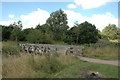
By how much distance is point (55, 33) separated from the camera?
3103 cm

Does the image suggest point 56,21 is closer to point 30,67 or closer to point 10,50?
point 10,50

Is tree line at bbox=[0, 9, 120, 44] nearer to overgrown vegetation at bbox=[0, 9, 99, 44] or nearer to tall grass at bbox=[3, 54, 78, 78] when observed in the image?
overgrown vegetation at bbox=[0, 9, 99, 44]

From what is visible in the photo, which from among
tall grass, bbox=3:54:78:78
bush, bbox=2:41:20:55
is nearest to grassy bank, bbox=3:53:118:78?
tall grass, bbox=3:54:78:78

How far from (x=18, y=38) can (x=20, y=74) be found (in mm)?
Result: 19539

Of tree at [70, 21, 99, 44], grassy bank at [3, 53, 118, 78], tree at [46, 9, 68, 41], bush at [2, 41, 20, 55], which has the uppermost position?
tree at [46, 9, 68, 41]

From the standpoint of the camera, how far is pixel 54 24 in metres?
35.1

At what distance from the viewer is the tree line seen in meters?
19.8

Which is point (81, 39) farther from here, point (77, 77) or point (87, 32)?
point (77, 77)

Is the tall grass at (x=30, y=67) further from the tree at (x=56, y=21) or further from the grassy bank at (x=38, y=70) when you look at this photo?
the tree at (x=56, y=21)

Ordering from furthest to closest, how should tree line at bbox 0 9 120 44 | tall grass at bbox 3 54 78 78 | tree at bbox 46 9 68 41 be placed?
tree at bbox 46 9 68 41, tree line at bbox 0 9 120 44, tall grass at bbox 3 54 78 78

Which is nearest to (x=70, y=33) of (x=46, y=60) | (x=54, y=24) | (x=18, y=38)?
(x=54, y=24)

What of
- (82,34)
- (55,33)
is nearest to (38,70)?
(82,34)

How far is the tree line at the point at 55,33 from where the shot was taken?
1984 cm


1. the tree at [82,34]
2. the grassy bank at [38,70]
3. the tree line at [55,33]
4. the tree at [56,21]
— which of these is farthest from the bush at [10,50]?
the tree at [56,21]
